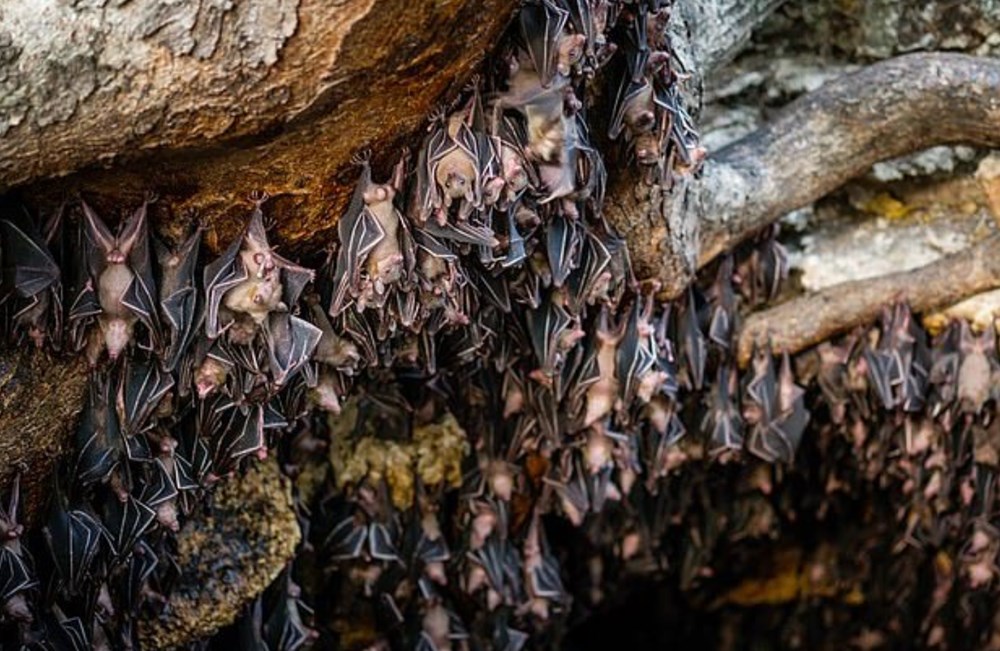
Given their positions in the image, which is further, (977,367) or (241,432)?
(977,367)

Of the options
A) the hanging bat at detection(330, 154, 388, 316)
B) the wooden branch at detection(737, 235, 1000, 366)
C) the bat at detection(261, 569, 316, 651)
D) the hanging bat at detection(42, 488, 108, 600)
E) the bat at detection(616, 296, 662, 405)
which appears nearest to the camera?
the hanging bat at detection(330, 154, 388, 316)

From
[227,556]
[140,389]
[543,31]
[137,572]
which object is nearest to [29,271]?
[140,389]

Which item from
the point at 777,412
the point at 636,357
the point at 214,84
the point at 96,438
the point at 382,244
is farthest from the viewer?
the point at 777,412

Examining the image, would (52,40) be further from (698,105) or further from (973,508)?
(973,508)

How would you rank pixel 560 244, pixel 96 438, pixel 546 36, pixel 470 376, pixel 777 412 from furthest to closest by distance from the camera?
1. pixel 777 412
2. pixel 470 376
3. pixel 560 244
4. pixel 96 438
5. pixel 546 36

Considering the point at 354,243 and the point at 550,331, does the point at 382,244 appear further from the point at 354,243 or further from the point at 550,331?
the point at 550,331

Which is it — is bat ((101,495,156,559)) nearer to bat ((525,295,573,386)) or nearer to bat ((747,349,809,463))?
bat ((525,295,573,386))

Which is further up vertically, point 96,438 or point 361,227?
point 361,227

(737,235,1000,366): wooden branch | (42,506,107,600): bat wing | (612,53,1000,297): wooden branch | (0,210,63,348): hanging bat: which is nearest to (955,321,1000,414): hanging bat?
(737,235,1000,366): wooden branch
